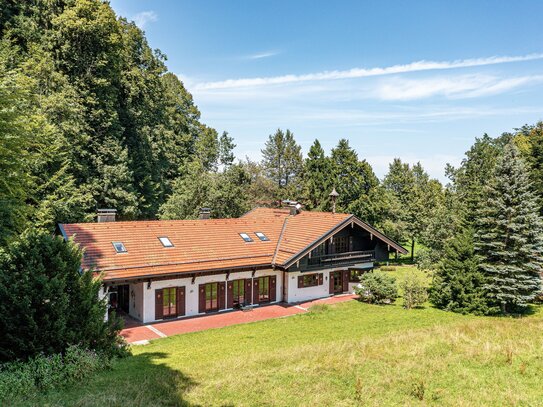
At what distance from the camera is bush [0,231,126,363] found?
9969 millimetres

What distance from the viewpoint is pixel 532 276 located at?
22391 millimetres

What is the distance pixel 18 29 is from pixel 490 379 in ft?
125

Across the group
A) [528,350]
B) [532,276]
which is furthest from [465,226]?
[528,350]

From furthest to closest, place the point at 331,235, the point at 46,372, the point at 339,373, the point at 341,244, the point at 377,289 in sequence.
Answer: the point at 341,244 < the point at 331,235 < the point at 377,289 < the point at 339,373 < the point at 46,372

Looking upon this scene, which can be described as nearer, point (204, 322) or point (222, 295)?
point (204, 322)

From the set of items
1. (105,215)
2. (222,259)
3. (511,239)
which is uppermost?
(105,215)

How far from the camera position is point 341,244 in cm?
2623

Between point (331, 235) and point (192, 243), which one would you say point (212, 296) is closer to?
point (192, 243)

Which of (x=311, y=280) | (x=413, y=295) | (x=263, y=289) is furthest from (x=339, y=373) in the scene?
(x=311, y=280)

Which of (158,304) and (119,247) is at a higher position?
(119,247)

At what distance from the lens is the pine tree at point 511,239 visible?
71.0 ft

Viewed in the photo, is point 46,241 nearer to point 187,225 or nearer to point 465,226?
point 187,225

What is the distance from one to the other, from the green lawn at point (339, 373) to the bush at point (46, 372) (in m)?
0.41

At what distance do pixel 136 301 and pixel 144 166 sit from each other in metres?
20.6
